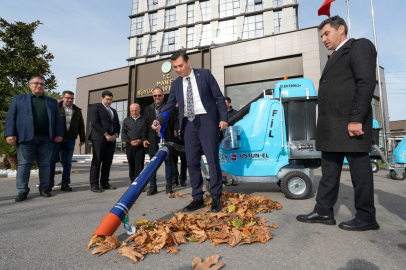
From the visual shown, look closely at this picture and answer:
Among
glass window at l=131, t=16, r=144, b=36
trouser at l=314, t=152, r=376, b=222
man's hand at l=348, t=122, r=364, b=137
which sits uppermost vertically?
glass window at l=131, t=16, r=144, b=36

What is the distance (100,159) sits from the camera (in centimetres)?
497

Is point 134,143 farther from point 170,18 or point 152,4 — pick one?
point 152,4

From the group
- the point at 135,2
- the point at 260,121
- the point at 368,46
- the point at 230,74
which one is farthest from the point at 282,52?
the point at 135,2

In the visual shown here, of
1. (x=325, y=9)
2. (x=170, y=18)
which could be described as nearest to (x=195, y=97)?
(x=325, y=9)

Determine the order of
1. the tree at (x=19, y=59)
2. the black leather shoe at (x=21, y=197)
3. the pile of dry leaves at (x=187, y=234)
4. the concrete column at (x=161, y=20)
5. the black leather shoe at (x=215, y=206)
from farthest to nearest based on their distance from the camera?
1. the concrete column at (x=161, y=20)
2. the tree at (x=19, y=59)
3. the black leather shoe at (x=21, y=197)
4. the black leather shoe at (x=215, y=206)
5. the pile of dry leaves at (x=187, y=234)

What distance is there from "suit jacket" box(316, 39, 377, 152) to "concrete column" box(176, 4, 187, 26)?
31863mm

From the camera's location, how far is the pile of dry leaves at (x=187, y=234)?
189cm

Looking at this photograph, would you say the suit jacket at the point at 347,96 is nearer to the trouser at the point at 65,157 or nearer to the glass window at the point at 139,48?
the trouser at the point at 65,157

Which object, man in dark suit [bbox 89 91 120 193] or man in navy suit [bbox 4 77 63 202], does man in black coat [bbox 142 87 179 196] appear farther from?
man in navy suit [bbox 4 77 63 202]

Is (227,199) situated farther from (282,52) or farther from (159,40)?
(159,40)

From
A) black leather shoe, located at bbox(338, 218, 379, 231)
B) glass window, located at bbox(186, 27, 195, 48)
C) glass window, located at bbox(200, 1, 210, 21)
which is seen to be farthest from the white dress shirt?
glass window, located at bbox(200, 1, 210, 21)

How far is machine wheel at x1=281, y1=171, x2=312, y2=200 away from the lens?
378 cm

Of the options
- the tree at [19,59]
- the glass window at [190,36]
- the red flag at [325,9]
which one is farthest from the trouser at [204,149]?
the glass window at [190,36]

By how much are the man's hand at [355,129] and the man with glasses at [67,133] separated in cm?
501
